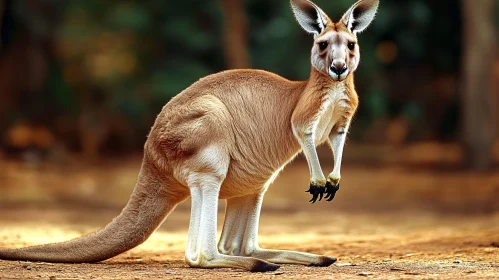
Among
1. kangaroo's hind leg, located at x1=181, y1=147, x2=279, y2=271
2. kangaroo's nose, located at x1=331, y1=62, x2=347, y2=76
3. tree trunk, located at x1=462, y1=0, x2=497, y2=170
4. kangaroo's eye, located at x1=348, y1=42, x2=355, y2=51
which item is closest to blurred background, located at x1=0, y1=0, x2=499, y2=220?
tree trunk, located at x1=462, y1=0, x2=497, y2=170

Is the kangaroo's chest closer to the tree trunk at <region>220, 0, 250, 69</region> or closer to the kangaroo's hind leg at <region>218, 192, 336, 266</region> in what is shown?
the kangaroo's hind leg at <region>218, 192, 336, 266</region>

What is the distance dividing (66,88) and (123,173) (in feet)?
13.7

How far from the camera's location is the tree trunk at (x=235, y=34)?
17.7m

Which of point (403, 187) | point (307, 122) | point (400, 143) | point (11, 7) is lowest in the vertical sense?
point (307, 122)

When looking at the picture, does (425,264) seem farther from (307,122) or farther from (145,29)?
(145,29)

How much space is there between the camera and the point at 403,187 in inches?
609

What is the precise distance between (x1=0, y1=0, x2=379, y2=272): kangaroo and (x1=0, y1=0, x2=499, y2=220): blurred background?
32.9 ft

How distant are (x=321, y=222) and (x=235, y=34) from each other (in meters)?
7.74

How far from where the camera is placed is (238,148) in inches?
220

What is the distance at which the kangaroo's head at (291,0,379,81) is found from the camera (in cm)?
522

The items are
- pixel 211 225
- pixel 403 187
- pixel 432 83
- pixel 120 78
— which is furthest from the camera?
pixel 432 83

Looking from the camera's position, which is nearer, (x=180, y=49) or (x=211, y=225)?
(x=211, y=225)

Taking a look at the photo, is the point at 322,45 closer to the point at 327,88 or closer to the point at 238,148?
the point at 327,88

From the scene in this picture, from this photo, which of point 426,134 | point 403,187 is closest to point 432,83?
point 426,134
